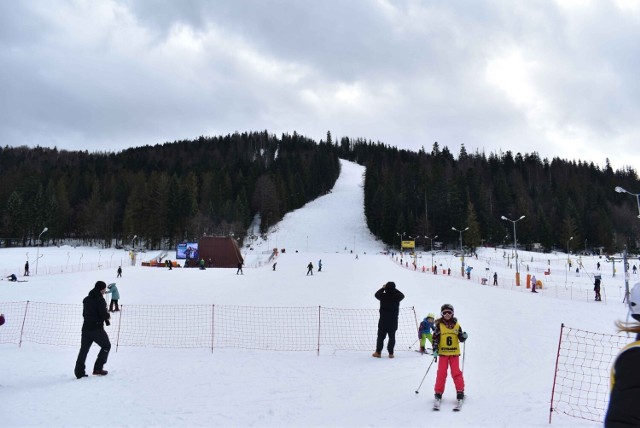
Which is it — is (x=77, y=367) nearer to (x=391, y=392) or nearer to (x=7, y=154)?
(x=391, y=392)

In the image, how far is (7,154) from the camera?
142 metres

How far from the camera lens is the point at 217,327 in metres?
13.9

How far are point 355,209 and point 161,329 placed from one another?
351 feet

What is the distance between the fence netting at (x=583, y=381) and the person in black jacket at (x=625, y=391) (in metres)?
4.43

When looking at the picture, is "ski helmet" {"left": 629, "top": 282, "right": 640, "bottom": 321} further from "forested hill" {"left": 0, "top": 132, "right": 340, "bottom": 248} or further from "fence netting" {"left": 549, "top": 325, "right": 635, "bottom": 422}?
"forested hill" {"left": 0, "top": 132, "right": 340, "bottom": 248}

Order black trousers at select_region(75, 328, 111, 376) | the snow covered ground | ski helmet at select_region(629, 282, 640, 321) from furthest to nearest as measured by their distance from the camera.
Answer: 1. black trousers at select_region(75, 328, 111, 376)
2. the snow covered ground
3. ski helmet at select_region(629, 282, 640, 321)

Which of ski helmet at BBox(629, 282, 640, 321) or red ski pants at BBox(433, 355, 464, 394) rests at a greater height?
ski helmet at BBox(629, 282, 640, 321)

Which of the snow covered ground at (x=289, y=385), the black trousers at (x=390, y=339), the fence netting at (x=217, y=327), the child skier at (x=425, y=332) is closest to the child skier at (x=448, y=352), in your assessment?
the snow covered ground at (x=289, y=385)

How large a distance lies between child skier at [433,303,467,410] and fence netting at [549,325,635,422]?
1.29 m

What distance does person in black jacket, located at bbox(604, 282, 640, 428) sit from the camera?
1.95 m

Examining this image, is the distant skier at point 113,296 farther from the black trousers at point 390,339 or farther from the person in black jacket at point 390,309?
the person in black jacket at point 390,309

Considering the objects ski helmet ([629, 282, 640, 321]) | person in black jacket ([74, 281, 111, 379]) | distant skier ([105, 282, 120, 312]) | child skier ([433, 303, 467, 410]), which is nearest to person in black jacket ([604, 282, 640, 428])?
ski helmet ([629, 282, 640, 321])

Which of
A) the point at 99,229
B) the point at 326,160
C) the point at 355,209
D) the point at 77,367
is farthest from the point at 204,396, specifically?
the point at 326,160

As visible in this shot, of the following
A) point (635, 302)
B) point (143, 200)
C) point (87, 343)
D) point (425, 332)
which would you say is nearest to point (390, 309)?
point (425, 332)
